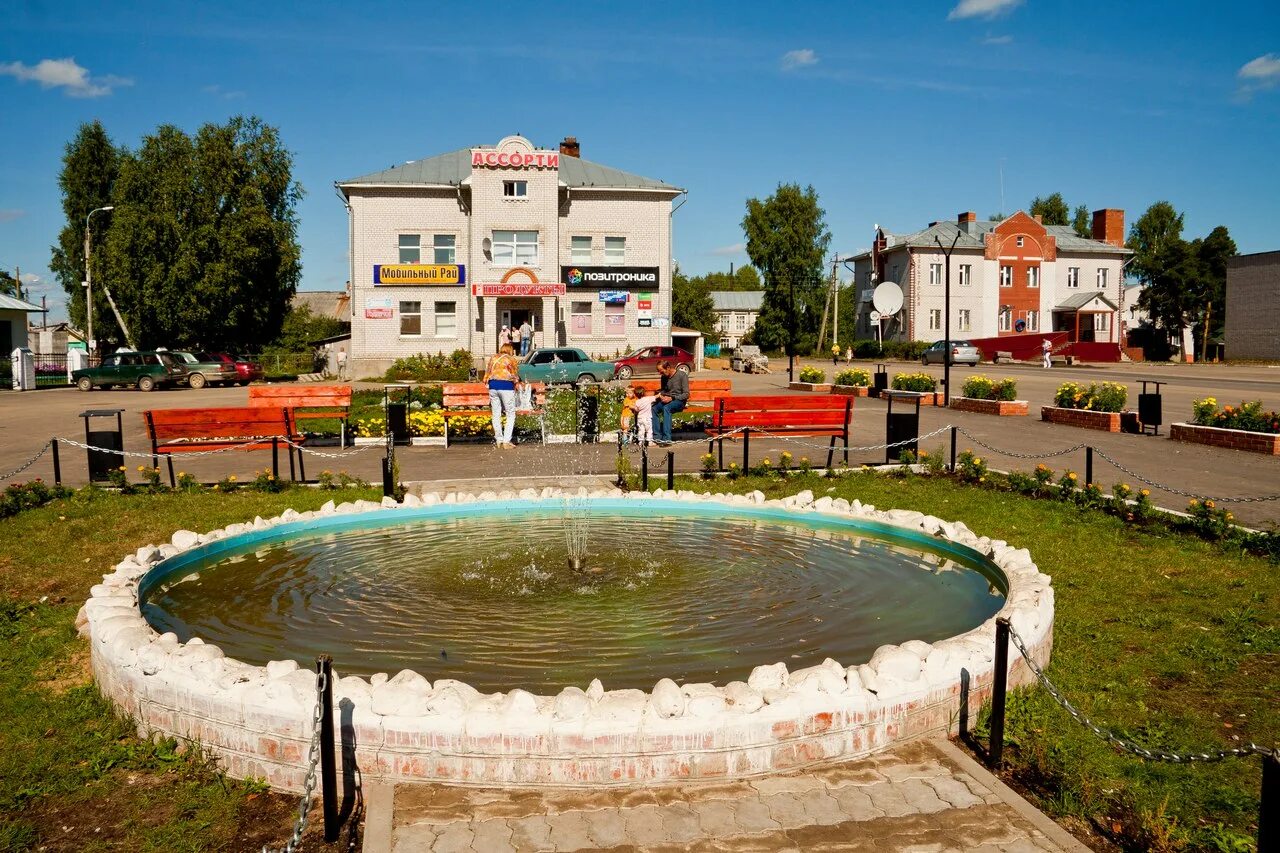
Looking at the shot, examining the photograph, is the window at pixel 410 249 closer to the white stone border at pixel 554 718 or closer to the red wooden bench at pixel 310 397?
the red wooden bench at pixel 310 397

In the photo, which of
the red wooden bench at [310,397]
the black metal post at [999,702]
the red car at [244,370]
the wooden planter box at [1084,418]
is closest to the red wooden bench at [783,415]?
the red wooden bench at [310,397]

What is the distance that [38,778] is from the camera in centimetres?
451

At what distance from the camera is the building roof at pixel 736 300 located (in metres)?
120

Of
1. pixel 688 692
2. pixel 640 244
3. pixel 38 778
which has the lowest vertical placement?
pixel 38 778

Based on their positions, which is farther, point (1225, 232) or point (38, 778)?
point (1225, 232)

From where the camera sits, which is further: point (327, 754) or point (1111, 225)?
point (1111, 225)

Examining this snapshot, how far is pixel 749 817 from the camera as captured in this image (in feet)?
13.3

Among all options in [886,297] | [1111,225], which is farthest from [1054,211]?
[886,297]

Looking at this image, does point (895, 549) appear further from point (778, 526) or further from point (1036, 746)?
point (1036, 746)

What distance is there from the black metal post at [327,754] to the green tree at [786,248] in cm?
7119

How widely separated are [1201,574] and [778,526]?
4024 mm

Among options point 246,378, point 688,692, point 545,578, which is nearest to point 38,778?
point 688,692

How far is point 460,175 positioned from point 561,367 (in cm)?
1388

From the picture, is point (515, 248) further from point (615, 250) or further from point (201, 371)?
point (201, 371)
